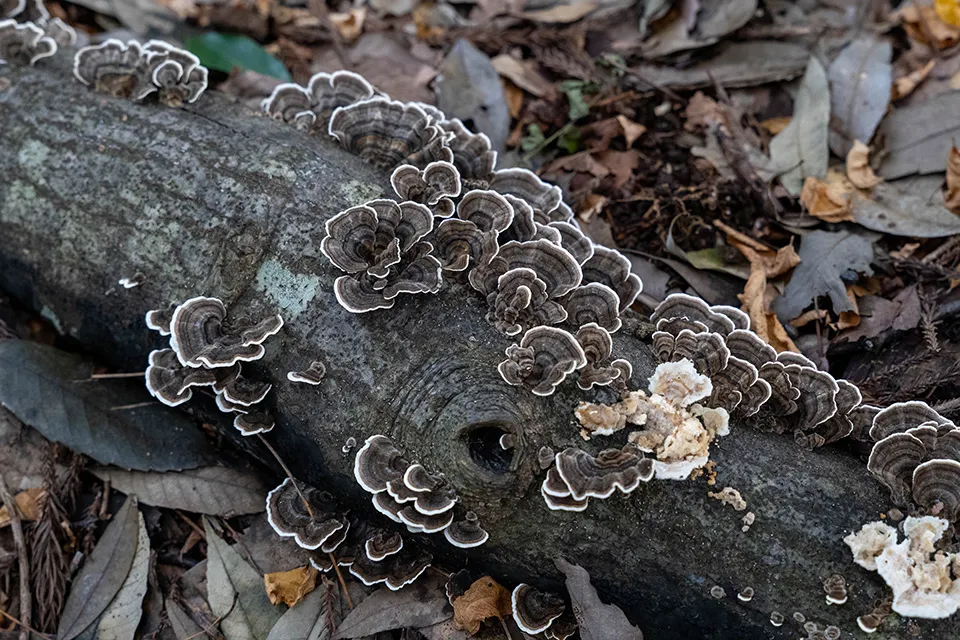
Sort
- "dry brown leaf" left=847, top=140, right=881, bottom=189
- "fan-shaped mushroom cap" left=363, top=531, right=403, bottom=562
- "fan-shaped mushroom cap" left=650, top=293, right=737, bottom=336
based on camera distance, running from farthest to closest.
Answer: "dry brown leaf" left=847, top=140, right=881, bottom=189 → "fan-shaped mushroom cap" left=650, top=293, right=737, bottom=336 → "fan-shaped mushroom cap" left=363, top=531, right=403, bottom=562

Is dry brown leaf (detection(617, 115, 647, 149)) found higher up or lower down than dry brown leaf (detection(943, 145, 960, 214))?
lower down

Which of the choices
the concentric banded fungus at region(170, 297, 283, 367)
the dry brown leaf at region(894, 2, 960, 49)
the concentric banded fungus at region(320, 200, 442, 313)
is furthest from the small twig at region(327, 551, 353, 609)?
the dry brown leaf at region(894, 2, 960, 49)

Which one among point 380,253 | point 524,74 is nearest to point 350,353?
point 380,253

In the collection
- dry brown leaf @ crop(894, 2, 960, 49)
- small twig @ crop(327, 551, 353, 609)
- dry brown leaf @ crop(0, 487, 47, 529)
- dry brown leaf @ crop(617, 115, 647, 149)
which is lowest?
dry brown leaf @ crop(0, 487, 47, 529)

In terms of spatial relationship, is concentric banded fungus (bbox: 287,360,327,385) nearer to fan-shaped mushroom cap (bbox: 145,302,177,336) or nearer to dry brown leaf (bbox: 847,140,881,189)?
fan-shaped mushroom cap (bbox: 145,302,177,336)

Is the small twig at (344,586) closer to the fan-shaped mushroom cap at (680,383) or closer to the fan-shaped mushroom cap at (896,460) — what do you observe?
the fan-shaped mushroom cap at (680,383)

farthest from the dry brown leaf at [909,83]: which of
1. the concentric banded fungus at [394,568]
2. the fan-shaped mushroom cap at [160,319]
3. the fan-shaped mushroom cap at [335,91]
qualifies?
the fan-shaped mushroom cap at [160,319]
